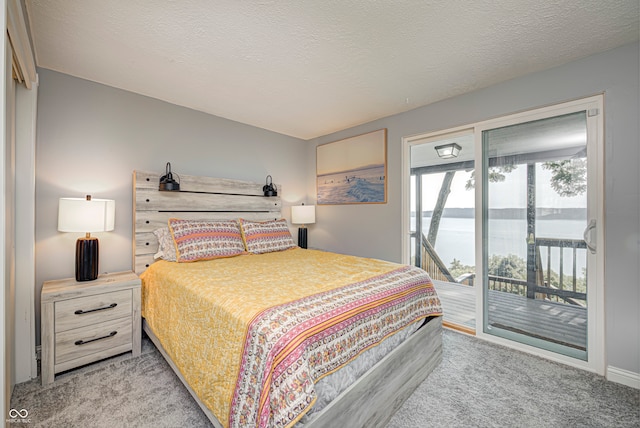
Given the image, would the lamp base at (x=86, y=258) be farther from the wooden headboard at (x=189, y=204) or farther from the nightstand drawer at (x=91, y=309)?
the wooden headboard at (x=189, y=204)

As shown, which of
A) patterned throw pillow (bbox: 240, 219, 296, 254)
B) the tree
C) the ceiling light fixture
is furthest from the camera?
the tree

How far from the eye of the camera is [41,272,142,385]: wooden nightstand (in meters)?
1.92

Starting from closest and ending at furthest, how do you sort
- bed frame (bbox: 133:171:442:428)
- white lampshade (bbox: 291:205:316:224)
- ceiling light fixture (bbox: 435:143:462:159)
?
bed frame (bbox: 133:171:442:428), ceiling light fixture (bbox: 435:143:462:159), white lampshade (bbox: 291:205:316:224)

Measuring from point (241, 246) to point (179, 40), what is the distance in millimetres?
1900

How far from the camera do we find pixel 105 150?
2586mm

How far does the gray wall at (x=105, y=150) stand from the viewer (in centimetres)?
230

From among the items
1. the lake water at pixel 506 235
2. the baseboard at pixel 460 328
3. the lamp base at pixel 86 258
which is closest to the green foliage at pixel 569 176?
the lake water at pixel 506 235

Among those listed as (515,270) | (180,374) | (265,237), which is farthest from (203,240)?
(515,270)

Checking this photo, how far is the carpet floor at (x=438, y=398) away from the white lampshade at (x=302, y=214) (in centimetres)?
233

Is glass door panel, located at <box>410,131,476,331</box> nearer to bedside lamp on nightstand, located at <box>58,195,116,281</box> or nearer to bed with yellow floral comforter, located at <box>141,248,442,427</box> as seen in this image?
bed with yellow floral comforter, located at <box>141,248,442,427</box>

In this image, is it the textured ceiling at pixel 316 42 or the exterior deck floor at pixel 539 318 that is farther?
the exterior deck floor at pixel 539 318

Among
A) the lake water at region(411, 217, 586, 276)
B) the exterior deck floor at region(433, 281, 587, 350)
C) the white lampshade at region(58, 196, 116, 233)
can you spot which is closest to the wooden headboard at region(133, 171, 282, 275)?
the white lampshade at region(58, 196, 116, 233)

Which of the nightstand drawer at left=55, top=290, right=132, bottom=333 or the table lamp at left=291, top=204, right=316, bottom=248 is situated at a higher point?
the table lamp at left=291, top=204, right=316, bottom=248

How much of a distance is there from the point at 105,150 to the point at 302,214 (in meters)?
2.38
